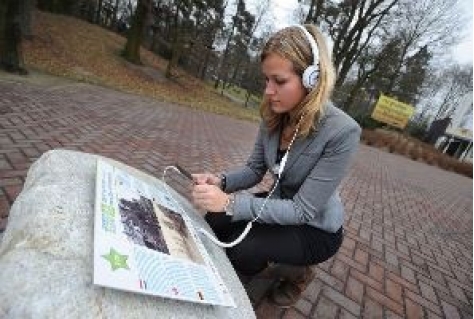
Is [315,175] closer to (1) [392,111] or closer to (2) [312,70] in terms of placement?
(2) [312,70]

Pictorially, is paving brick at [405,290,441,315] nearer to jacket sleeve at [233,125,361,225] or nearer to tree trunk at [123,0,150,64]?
jacket sleeve at [233,125,361,225]

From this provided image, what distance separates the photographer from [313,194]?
197 centimetres

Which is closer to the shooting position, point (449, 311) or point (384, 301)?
point (384, 301)

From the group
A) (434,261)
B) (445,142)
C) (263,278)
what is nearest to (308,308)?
(263,278)

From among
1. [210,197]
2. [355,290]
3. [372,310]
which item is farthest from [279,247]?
[355,290]

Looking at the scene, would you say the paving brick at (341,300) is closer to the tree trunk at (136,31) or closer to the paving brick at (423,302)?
the paving brick at (423,302)

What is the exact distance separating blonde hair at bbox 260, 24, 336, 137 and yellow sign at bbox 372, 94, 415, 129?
30085 mm

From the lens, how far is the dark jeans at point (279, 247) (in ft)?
6.80

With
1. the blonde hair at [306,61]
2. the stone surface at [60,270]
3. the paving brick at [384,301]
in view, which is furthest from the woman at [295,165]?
the paving brick at [384,301]

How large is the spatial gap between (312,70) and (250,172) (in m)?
0.84

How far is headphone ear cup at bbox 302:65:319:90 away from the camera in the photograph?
1856 mm

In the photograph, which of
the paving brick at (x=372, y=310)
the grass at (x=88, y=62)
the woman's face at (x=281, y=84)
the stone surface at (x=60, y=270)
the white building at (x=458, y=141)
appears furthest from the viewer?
the white building at (x=458, y=141)

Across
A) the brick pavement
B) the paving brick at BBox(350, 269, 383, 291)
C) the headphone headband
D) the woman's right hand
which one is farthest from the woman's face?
the paving brick at BBox(350, 269, 383, 291)

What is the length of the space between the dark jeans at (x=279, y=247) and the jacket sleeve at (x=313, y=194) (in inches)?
5.2
